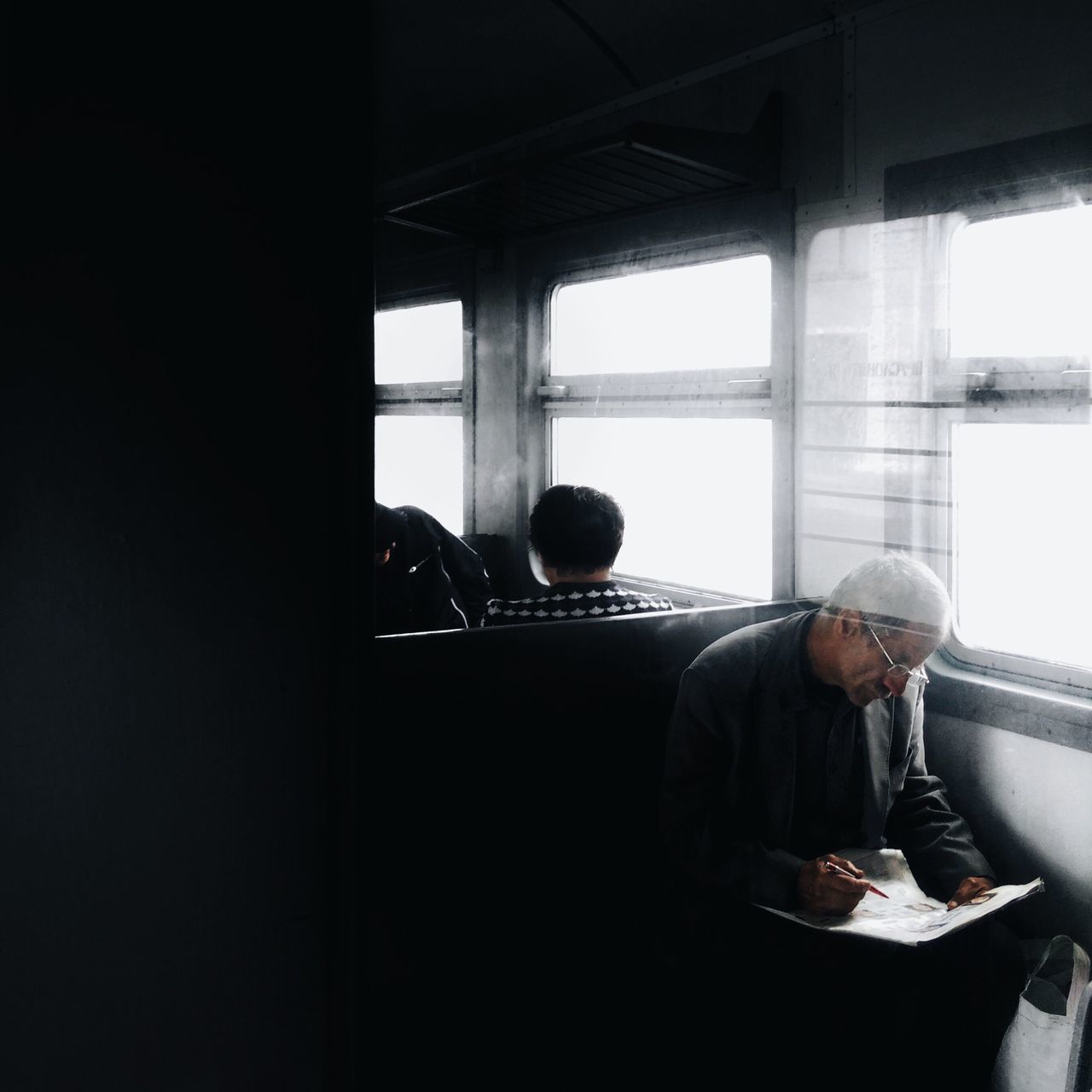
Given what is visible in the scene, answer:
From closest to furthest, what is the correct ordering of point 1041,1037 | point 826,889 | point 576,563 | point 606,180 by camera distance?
point 826,889
point 1041,1037
point 576,563
point 606,180

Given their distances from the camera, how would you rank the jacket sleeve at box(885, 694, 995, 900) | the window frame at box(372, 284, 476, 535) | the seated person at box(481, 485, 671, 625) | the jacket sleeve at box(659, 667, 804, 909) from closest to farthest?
1. the jacket sleeve at box(659, 667, 804, 909)
2. the jacket sleeve at box(885, 694, 995, 900)
3. the seated person at box(481, 485, 671, 625)
4. the window frame at box(372, 284, 476, 535)

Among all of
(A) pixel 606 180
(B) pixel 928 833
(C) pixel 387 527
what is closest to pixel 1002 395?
(B) pixel 928 833

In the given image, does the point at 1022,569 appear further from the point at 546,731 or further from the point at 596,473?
the point at 596,473

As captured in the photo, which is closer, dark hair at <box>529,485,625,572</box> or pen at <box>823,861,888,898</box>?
pen at <box>823,861,888,898</box>

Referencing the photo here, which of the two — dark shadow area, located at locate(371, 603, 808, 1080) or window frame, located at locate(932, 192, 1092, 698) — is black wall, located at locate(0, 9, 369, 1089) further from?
window frame, located at locate(932, 192, 1092, 698)

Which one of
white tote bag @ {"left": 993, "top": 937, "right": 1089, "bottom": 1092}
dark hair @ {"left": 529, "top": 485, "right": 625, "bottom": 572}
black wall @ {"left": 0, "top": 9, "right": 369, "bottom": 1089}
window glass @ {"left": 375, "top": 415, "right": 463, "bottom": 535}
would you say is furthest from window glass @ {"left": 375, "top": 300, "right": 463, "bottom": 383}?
black wall @ {"left": 0, "top": 9, "right": 369, "bottom": 1089}

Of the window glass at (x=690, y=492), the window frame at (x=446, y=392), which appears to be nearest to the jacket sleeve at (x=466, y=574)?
the window glass at (x=690, y=492)

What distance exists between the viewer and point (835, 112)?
2.42 metres

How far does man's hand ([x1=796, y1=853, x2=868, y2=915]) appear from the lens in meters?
1.66

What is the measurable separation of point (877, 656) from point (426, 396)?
94.1 inches

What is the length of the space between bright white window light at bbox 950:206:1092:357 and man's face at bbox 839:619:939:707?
0.58 meters

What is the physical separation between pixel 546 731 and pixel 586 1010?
1.99 ft

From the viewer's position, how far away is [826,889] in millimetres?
1672

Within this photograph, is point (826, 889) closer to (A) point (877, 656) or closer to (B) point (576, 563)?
(A) point (877, 656)
